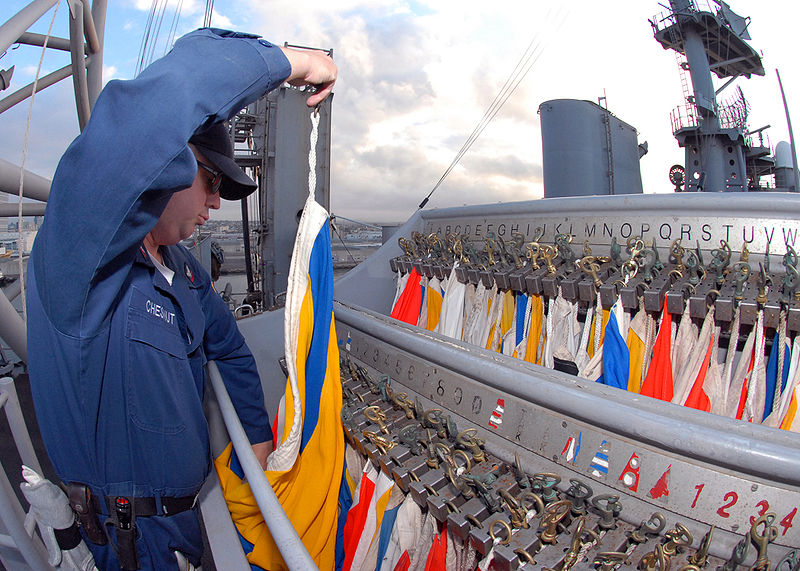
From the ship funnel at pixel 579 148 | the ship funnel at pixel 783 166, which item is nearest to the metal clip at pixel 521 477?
the ship funnel at pixel 579 148

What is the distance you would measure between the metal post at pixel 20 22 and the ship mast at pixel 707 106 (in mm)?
Answer: 13667

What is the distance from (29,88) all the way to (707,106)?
45.6ft

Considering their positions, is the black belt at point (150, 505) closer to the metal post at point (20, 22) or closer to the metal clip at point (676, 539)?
the metal clip at point (676, 539)

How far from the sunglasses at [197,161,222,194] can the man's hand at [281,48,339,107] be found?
286 millimetres

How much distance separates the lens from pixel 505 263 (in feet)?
6.92

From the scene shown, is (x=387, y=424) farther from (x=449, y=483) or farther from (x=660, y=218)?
(x=660, y=218)

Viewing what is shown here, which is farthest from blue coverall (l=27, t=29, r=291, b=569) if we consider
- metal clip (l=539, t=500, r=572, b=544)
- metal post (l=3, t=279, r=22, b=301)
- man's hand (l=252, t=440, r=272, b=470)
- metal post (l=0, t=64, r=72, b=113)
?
metal post (l=3, t=279, r=22, b=301)

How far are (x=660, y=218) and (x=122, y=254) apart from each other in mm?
1754

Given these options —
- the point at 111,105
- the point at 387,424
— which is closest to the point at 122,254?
the point at 111,105

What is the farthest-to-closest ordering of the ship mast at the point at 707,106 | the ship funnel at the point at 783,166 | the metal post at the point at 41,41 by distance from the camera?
the ship funnel at the point at 783,166, the ship mast at the point at 707,106, the metal post at the point at 41,41

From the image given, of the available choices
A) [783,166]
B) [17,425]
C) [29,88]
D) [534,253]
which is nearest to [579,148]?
[534,253]

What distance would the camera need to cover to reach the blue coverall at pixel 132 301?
788mm

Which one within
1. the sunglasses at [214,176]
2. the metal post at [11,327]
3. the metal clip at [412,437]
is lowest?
the metal clip at [412,437]

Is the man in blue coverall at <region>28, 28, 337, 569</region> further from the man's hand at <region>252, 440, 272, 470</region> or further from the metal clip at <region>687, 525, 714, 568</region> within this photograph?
the metal clip at <region>687, 525, 714, 568</region>
